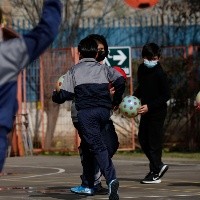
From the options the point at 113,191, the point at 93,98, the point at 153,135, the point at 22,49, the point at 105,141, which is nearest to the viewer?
the point at 22,49

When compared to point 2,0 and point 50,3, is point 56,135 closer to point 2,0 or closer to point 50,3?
point 2,0

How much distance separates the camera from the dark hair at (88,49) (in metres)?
11.3

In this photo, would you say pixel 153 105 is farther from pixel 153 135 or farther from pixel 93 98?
pixel 93 98

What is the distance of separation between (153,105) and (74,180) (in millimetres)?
1768

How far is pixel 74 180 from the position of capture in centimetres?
1432

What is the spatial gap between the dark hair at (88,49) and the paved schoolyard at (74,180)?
5.64ft

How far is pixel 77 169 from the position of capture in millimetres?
17156

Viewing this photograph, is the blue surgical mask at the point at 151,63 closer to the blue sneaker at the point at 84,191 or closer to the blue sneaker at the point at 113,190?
the blue sneaker at the point at 84,191

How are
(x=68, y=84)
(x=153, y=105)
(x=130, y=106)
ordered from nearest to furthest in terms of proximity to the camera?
(x=68, y=84), (x=130, y=106), (x=153, y=105)

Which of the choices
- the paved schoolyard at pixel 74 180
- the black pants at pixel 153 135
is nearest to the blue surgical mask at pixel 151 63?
the black pants at pixel 153 135

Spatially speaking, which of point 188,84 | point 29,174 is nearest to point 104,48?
point 29,174

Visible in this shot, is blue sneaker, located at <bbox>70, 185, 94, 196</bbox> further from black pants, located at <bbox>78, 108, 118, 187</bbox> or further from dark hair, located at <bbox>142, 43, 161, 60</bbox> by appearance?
dark hair, located at <bbox>142, 43, 161, 60</bbox>

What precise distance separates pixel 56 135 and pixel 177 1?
4821mm

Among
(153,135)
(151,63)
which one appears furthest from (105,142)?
(151,63)
